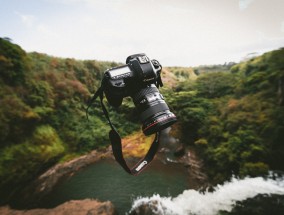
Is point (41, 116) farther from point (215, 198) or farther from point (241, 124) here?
point (241, 124)

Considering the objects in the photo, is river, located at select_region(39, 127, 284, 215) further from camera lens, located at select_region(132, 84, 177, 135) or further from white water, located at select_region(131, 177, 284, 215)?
camera lens, located at select_region(132, 84, 177, 135)

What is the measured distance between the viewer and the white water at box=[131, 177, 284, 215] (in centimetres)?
520

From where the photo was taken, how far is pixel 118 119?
12.5 m

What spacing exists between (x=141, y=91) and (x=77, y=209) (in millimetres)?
5471

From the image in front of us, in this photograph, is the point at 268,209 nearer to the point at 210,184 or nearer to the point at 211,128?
the point at 210,184

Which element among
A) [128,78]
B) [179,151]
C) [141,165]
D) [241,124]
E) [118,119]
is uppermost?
[128,78]

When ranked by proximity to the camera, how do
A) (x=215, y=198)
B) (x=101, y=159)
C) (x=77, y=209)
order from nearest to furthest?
(x=215, y=198), (x=77, y=209), (x=101, y=159)

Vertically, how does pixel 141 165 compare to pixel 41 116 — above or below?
above

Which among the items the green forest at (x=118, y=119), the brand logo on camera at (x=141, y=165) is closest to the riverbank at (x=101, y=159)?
the green forest at (x=118, y=119)

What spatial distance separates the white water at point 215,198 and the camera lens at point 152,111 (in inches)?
176

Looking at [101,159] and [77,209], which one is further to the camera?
[101,159]

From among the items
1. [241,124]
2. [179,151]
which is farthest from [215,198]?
[179,151]

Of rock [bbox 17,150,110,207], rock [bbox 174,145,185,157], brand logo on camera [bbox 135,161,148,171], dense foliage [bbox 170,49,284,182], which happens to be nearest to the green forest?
dense foliage [bbox 170,49,284,182]

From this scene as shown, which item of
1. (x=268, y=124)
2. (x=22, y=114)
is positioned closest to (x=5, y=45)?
(x=22, y=114)
